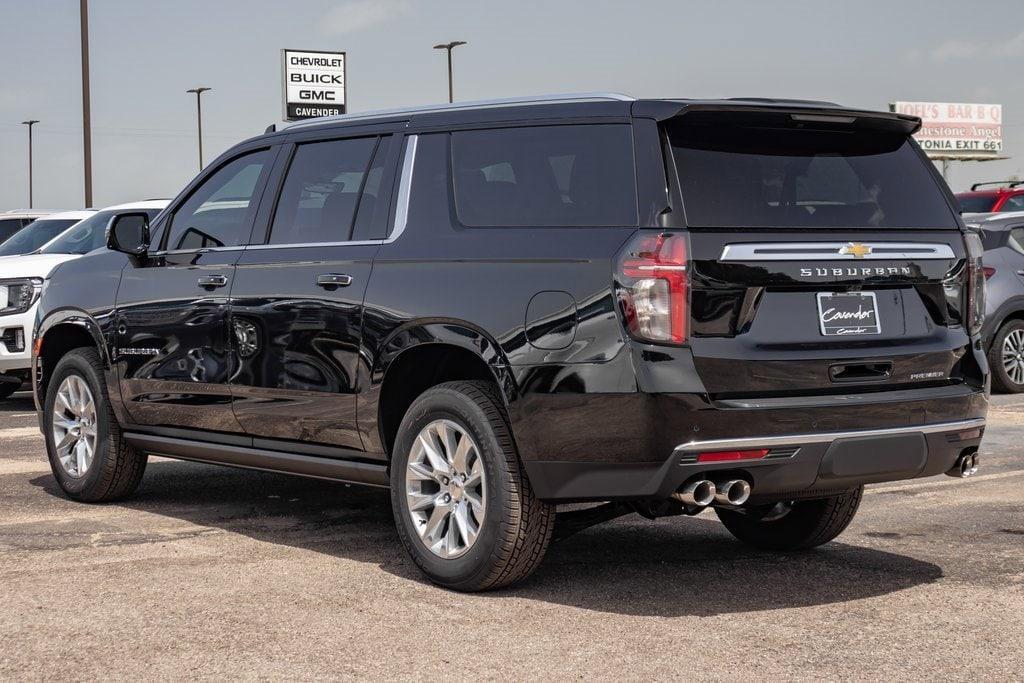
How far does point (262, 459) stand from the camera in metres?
7.02

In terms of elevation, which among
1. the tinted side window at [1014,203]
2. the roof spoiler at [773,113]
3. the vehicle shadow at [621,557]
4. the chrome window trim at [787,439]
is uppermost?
the tinted side window at [1014,203]

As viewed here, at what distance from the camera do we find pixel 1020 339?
15.0 metres

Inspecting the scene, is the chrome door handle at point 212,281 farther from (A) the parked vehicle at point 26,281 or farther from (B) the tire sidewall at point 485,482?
(A) the parked vehicle at point 26,281

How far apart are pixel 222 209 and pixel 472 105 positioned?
1725 millimetres

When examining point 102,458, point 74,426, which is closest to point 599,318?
point 102,458

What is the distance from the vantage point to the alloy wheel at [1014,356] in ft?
48.9

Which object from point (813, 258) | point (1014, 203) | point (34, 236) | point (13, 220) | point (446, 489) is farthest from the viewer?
point (13, 220)

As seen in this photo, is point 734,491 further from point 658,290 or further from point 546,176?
point 546,176

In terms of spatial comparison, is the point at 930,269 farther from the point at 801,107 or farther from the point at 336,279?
the point at 336,279

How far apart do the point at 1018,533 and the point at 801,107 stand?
267 cm

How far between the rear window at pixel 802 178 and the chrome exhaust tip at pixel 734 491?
2.99 ft

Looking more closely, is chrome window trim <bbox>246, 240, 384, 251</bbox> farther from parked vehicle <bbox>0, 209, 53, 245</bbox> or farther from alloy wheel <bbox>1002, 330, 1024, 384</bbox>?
parked vehicle <bbox>0, 209, 53, 245</bbox>

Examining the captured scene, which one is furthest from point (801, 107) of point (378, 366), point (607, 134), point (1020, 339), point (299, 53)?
point (299, 53)

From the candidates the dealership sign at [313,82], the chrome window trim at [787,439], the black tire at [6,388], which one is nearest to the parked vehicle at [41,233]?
the black tire at [6,388]
